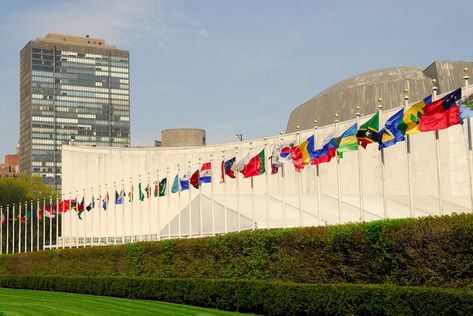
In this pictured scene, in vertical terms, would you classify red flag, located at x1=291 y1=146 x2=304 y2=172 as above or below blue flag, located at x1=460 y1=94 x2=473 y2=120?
below

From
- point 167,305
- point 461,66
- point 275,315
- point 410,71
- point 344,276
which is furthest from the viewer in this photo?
point 410,71

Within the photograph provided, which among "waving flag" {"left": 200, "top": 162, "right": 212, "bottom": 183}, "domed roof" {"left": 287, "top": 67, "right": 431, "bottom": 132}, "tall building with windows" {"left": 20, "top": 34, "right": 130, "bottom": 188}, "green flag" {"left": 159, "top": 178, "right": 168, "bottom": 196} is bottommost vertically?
"green flag" {"left": 159, "top": 178, "right": 168, "bottom": 196}

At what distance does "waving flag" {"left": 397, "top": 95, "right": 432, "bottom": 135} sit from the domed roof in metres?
36.2

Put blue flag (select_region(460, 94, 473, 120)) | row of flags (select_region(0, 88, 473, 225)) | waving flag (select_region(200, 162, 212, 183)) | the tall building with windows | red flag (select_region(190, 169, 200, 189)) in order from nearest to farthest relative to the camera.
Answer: blue flag (select_region(460, 94, 473, 120))
row of flags (select_region(0, 88, 473, 225))
waving flag (select_region(200, 162, 212, 183))
red flag (select_region(190, 169, 200, 189))
the tall building with windows

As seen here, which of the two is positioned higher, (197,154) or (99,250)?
(197,154)

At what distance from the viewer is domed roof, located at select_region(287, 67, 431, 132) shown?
197 ft

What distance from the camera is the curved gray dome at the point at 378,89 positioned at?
59.3 metres

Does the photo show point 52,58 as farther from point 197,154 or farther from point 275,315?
point 275,315

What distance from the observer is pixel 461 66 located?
6000 cm

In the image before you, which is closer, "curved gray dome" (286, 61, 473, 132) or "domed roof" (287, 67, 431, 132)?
"curved gray dome" (286, 61, 473, 132)

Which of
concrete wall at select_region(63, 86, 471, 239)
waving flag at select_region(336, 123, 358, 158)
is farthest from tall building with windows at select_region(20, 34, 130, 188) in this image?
waving flag at select_region(336, 123, 358, 158)

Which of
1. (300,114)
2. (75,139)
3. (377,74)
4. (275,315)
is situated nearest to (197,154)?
(300,114)

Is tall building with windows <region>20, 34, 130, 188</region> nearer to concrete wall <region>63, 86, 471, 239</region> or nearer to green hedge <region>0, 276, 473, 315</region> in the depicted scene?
concrete wall <region>63, 86, 471, 239</region>

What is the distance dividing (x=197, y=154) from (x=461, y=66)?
25.3 m
